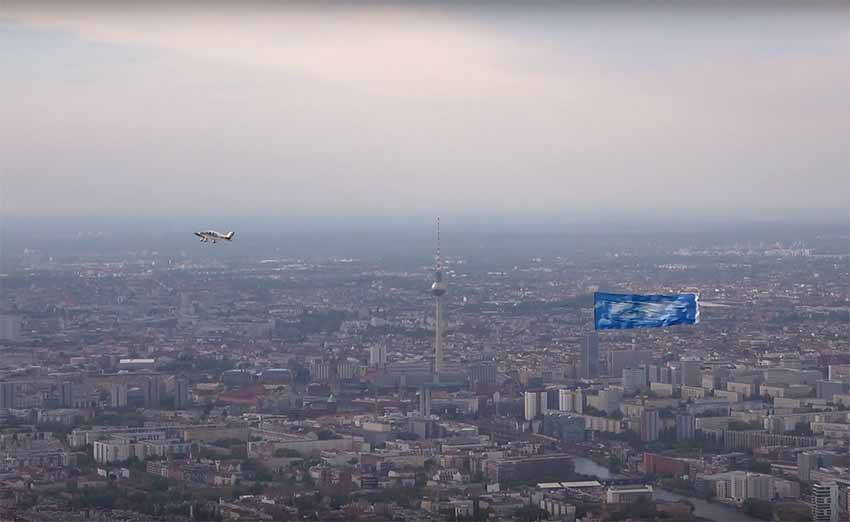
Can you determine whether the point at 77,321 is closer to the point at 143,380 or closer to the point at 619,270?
the point at 143,380

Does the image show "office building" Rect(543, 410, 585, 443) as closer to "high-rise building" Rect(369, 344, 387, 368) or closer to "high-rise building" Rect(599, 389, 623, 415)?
"high-rise building" Rect(599, 389, 623, 415)

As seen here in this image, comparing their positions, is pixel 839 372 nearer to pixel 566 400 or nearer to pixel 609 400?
pixel 609 400

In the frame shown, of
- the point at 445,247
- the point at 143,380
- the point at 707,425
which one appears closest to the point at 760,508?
the point at 707,425

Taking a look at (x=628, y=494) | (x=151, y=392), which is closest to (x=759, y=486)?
(x=628, y=494)

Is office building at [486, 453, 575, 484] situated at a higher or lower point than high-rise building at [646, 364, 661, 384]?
lower

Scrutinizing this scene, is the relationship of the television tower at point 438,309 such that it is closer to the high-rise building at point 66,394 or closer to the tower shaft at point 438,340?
the tower shaft at point 438,340

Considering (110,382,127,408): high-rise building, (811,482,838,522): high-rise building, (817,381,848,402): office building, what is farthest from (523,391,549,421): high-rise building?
(110,382,127,408): high-rise building

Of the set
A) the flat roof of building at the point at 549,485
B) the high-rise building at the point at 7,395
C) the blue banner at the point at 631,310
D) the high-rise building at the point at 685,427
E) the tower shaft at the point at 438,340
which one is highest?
the blue banner at the point at 631,310

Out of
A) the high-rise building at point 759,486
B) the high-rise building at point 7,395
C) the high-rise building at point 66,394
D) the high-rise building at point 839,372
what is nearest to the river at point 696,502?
the high-rise building at point 759,486
